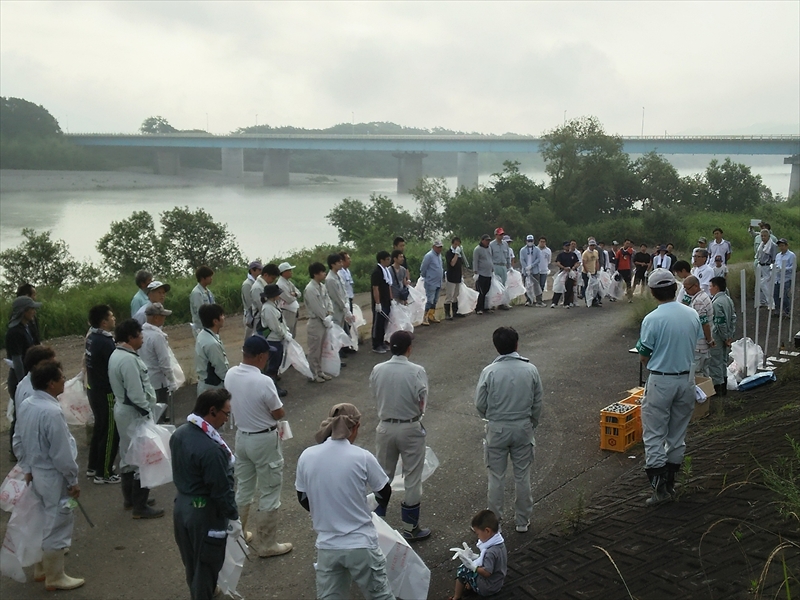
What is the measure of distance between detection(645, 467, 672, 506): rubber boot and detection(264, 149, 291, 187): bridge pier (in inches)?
2688

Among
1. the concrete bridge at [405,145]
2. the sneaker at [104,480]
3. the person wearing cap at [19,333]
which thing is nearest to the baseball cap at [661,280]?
the sneaker at [104,480]

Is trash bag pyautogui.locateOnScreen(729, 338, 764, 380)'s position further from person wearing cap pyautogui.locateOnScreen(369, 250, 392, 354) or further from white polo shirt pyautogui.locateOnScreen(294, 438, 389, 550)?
white polo shirt pyautogui.locateOnScreen(294, 438, 389, 550)

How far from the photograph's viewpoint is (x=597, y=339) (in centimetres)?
1197

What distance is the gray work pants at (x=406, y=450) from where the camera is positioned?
5297mm

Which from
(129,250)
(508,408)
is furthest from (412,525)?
(129,250)

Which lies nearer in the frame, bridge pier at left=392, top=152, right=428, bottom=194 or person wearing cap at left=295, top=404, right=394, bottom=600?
person wearing cap at left=295, top=404, right=394, bottom=600

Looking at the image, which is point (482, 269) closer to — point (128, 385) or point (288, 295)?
point (288, 295)

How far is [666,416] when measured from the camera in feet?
17.8

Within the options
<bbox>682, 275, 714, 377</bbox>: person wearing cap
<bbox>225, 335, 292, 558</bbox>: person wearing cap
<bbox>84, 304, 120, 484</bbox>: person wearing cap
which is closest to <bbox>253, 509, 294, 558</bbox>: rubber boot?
<bbox>225, 335, 292, 558</bbox>: person wearing cap

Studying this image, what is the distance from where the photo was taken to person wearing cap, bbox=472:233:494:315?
46.2 ft

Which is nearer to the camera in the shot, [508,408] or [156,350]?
[508,408]

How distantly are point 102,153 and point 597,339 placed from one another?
71.4m

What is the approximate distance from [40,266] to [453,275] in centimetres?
1243

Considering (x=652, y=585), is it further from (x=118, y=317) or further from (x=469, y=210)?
(x=469, y=210)
